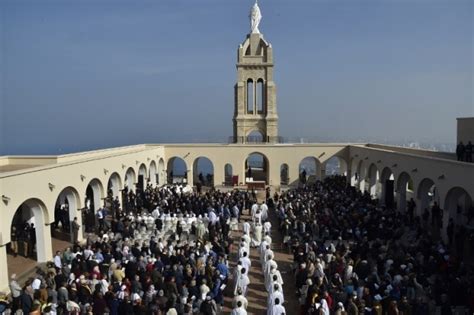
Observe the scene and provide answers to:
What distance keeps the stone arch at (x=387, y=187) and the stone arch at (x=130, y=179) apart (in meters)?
14.4

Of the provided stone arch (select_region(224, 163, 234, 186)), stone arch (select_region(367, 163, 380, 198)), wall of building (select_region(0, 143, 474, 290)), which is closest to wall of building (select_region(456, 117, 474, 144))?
wall of building (select_region(0, 143, 474, 290))

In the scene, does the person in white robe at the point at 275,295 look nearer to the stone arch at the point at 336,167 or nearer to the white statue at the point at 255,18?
the stone arch at the point at 336,167

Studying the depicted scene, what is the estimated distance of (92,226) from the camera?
65.7ft

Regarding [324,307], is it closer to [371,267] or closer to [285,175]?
[371,267]

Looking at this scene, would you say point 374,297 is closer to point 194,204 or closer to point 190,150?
point 194,204

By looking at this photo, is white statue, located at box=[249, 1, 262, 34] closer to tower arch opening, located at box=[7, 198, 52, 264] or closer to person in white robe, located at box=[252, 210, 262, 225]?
person in white robe, located at box=[252, 210, 262, 225]

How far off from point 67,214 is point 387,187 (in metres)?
16.4

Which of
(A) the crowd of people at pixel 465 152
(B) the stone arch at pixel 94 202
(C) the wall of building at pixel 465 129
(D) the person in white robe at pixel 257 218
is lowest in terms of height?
(D) the person in white robe at pixel 257 218

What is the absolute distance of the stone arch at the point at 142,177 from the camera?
91.4 feet

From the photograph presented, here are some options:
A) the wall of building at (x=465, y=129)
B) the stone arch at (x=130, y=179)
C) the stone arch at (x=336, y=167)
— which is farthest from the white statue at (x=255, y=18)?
the wall of building at (x=465, y=129)

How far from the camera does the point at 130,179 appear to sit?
88.0 feet

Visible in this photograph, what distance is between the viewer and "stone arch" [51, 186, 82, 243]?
62.4 ft

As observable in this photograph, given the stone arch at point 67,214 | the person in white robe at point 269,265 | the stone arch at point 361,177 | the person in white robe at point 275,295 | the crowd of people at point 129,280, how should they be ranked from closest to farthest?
the crowd of people at point 129,280
the person in white robe at point 275,295
the person in white robe at point 269,265
the stone arch at point 67,214
the stone arch at point 361,177

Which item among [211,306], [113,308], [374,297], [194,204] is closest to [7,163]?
[194,204]
